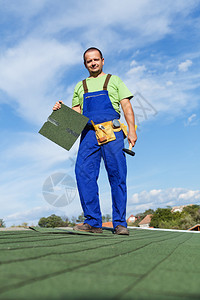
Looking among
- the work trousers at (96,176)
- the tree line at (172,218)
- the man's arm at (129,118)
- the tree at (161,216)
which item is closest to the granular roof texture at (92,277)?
the work trousers at (96,176)

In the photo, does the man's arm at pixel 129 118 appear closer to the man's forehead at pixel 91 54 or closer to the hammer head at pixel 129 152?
the hammer head at pixel 129 152

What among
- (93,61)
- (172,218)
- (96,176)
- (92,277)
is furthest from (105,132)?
(172,218)

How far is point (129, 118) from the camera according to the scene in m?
3.36

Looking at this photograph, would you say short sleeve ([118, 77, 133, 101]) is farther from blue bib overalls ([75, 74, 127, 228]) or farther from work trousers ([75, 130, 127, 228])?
work trousers ([75, 130, 127, 228])

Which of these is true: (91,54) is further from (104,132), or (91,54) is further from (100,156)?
(100,156)

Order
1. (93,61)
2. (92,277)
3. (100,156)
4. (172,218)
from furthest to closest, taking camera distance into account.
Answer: (172,218) < (93,61) < (100,156) < (92,277)

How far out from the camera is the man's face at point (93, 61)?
134 inches

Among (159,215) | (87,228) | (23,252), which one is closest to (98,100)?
(87,228)

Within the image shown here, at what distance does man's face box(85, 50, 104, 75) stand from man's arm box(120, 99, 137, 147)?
47cm

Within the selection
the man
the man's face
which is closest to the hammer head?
the man

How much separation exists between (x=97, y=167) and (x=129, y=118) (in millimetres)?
648

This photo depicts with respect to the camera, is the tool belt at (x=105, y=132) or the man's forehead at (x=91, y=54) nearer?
the tool belt at (x=105, y=132)

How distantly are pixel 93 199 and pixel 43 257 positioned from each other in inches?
72.8

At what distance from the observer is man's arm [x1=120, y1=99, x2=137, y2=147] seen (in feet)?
10.9
